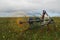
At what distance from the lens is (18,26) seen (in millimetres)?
12023

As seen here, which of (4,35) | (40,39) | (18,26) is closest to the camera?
(40,39)

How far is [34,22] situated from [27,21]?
1.52 ft

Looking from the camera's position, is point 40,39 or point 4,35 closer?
point 40,39

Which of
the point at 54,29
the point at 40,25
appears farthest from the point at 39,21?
the point at 54,29

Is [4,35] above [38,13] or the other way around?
the other way around

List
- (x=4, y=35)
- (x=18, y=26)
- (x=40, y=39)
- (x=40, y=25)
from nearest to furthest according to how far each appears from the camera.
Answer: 1. (x=40, y=39)
2. (x=4, y=35)
3. (x=40, y=25)
4. (x=18, y=26)

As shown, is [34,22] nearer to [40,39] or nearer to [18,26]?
[18,26]

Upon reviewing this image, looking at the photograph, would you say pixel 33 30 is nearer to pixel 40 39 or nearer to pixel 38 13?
pixel 38 13

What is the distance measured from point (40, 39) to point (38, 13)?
6.07 ft

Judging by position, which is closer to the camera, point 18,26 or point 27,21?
point 27,21

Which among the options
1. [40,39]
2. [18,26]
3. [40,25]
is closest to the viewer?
[40,39]

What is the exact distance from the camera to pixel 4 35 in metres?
10.5

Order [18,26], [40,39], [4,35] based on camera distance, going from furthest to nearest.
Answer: [18,26]
[4,35]
[40,39]

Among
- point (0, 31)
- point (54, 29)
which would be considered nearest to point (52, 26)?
point (54, 29)
